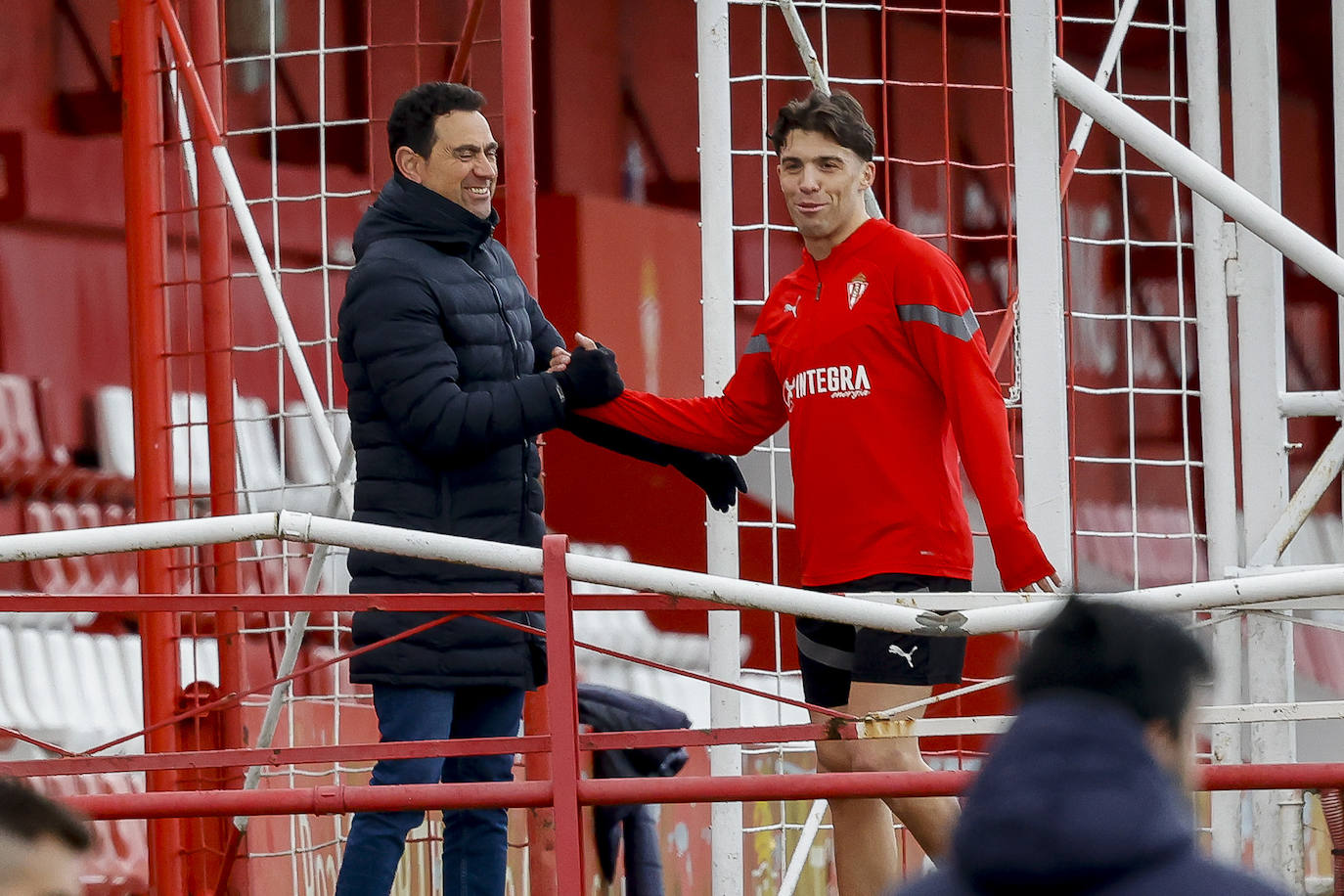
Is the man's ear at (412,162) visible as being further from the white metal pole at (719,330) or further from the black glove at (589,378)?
the white metal pole at (719,330)

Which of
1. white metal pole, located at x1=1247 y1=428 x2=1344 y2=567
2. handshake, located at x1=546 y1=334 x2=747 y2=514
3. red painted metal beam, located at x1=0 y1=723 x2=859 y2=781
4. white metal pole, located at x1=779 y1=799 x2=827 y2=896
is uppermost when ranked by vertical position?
handshake, located at x1=546 y1=334 x2=747 y2=514

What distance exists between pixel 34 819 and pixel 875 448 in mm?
2126

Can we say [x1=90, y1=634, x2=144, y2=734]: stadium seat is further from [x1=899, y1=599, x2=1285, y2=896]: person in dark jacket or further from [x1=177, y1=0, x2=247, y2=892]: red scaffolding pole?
[x1=899, y1=599, x2=1285, y2=896]: person in dark jacket

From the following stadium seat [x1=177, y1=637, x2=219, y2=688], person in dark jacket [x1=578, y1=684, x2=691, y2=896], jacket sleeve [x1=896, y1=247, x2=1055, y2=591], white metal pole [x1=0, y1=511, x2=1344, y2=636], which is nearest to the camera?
white metal pole [x1=0, y1=511, x2=1344, y2=636]

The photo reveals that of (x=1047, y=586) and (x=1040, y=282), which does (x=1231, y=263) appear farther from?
(x=1047, y=586)

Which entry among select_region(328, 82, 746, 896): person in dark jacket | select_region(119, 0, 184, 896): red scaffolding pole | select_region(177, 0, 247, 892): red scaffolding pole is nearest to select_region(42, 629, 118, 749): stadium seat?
select_region(177, 0, 247, 892): red scaffolding pole

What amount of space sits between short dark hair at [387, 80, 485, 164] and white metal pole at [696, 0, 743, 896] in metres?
1.03

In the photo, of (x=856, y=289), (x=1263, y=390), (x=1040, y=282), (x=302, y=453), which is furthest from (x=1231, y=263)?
(x=302, y=453)

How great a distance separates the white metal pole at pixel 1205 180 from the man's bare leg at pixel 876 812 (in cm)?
108

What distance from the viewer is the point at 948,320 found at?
378cm

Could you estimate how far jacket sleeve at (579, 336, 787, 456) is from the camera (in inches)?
168

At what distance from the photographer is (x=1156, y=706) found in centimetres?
195

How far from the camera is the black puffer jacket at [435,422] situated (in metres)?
3.88

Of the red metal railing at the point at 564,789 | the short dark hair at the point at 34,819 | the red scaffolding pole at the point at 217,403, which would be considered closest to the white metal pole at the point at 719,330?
the red scaffolding pole at the point at 217,403
